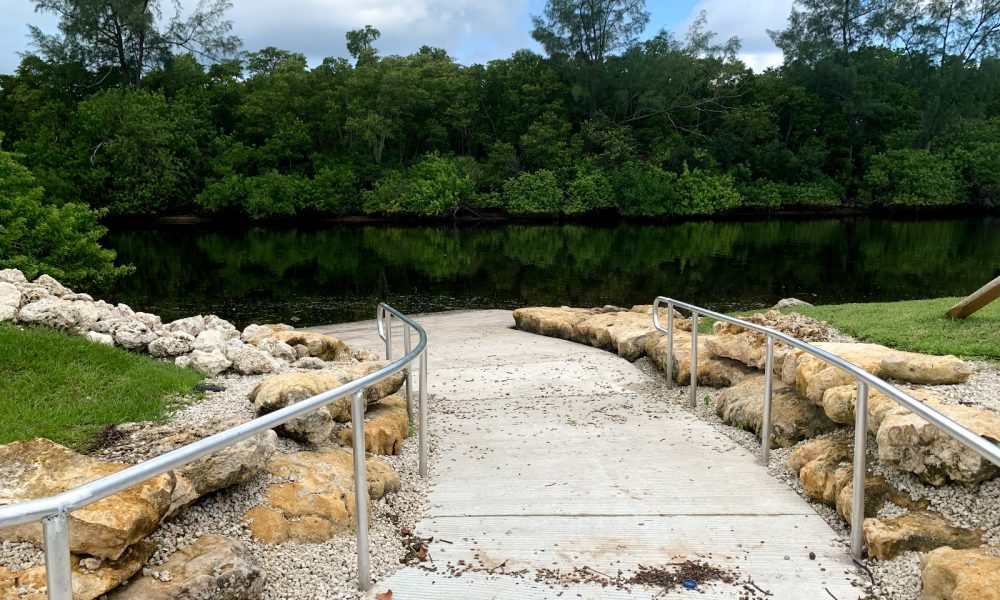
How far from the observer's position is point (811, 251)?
33.4 m

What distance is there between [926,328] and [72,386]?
896 cm

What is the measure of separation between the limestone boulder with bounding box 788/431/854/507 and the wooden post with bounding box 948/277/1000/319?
15.8ft

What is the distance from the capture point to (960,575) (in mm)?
2898

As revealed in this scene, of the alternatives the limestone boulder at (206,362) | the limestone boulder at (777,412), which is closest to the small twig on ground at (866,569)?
the limestone boulder at (777,412)

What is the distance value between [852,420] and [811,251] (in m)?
31.4

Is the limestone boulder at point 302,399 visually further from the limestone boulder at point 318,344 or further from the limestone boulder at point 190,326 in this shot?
the limestone boulder at point 190,326

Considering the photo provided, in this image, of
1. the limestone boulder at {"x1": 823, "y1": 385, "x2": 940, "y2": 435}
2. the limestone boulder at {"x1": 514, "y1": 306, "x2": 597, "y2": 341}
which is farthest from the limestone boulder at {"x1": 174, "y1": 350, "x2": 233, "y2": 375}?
the limestone boulder at {"x1": 514, "y1": 306, "x2": 597, "y2": 341}

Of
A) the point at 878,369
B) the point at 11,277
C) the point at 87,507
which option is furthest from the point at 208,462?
the point at 11,277

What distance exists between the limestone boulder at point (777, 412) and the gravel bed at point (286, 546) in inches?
107

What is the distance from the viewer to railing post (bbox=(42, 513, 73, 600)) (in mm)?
1810

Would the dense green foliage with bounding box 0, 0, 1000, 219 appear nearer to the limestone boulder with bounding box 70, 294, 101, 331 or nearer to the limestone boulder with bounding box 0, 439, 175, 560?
the limestone boulder with bounding box 70, 294, 101, 331

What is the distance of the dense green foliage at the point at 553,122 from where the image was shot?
5181 centimetres

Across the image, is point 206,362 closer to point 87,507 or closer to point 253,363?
point 253,363

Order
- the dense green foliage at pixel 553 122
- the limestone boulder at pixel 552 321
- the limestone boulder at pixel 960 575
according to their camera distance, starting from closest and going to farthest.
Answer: the limestone boulder at pixel 960 575 → the limestone boulder at pixel 552 321 → the dense green foliage at pixel 553 122
